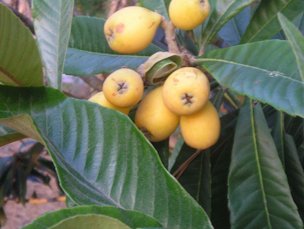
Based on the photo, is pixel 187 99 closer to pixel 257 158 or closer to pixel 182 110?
pixel 182 110

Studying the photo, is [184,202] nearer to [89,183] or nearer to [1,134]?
[89,183]

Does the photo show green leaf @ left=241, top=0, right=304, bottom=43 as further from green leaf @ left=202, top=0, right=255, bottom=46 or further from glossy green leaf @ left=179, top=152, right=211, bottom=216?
glossy green leaf @ left=179, top=152, right=211, bottom=216

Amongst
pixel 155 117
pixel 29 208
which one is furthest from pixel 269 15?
pixel 29 208

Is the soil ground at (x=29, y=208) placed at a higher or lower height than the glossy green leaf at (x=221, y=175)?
lower

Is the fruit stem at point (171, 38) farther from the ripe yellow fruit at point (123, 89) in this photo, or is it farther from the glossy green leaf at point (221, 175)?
the glossy green leaf at point (221, 175)

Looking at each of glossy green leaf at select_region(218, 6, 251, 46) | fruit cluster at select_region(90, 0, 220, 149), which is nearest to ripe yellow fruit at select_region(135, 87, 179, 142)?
fruit cluster at select_region(90, 0, 220, 149)

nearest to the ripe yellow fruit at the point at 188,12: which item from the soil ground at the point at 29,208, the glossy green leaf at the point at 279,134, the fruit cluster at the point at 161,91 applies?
the fruit cluster at the point at 161,91
